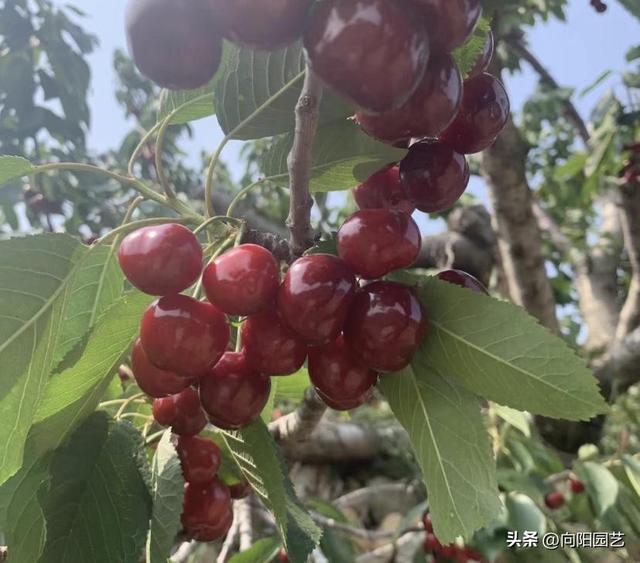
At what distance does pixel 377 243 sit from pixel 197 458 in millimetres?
505

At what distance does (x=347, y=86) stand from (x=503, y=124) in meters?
0.24

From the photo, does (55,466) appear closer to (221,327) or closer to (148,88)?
(221,327)

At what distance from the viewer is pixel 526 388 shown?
0.54 meters

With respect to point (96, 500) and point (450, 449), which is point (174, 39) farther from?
point (96, 500)

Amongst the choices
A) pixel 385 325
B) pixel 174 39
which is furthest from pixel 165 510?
pixel 174 39

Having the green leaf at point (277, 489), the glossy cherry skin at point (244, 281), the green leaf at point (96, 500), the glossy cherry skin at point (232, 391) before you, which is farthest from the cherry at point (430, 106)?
the green leaf at point (96, 500)

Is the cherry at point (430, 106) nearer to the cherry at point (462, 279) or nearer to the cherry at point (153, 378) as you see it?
the cherry at point (462, 279)

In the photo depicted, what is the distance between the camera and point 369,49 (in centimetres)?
38

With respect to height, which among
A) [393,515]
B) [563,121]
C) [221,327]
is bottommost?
[393,515]

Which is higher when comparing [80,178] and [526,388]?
[526,388]

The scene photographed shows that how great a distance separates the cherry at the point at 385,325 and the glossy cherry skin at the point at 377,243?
0.06 ft

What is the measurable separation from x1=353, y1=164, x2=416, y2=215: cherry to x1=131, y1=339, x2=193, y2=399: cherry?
0.27 meters

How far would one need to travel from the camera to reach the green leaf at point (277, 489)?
703 millimetres

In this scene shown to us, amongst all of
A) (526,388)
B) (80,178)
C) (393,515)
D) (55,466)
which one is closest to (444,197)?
(526,388)
